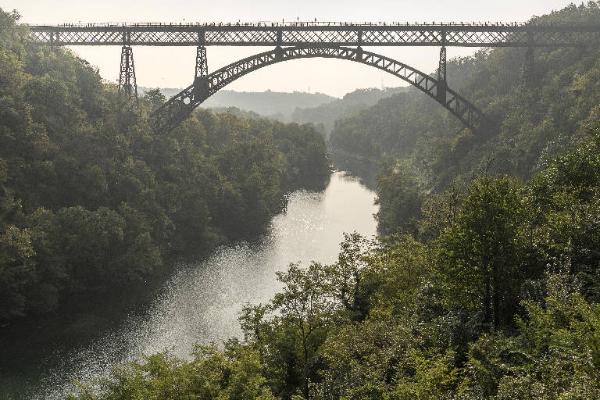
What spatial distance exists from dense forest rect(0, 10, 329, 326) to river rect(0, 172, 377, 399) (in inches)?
154

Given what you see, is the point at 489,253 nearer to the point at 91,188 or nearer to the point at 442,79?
the point at 91,188

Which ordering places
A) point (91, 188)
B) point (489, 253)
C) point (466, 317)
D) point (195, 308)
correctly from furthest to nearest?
point (91, 188) → point (195, 308) → point (466, 317) → point (489, 253)

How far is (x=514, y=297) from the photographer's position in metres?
24.2

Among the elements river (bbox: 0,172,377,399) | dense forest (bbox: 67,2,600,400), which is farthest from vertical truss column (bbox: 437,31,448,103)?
dense forest (bbox: 67,2,600,400)

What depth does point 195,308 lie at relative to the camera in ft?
147

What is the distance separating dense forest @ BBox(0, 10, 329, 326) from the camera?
41.9 m

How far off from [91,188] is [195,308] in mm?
16370

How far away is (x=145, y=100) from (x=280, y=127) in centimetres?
4282

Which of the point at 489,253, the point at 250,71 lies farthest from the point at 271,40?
the point at 489,253

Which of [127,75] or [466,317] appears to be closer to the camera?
[466,317]

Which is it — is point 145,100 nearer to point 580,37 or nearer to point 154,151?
point 154,151

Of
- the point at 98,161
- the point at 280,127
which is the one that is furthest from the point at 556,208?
the point at 280,127

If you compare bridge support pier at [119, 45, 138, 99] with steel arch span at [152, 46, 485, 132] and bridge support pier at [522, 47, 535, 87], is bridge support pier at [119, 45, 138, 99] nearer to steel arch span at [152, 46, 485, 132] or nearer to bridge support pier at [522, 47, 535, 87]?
steel arch span at [152, 46, 485, 132]

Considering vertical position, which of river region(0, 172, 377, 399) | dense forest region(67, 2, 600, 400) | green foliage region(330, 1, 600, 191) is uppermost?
green foliage region(330, 1, 600, 191)
